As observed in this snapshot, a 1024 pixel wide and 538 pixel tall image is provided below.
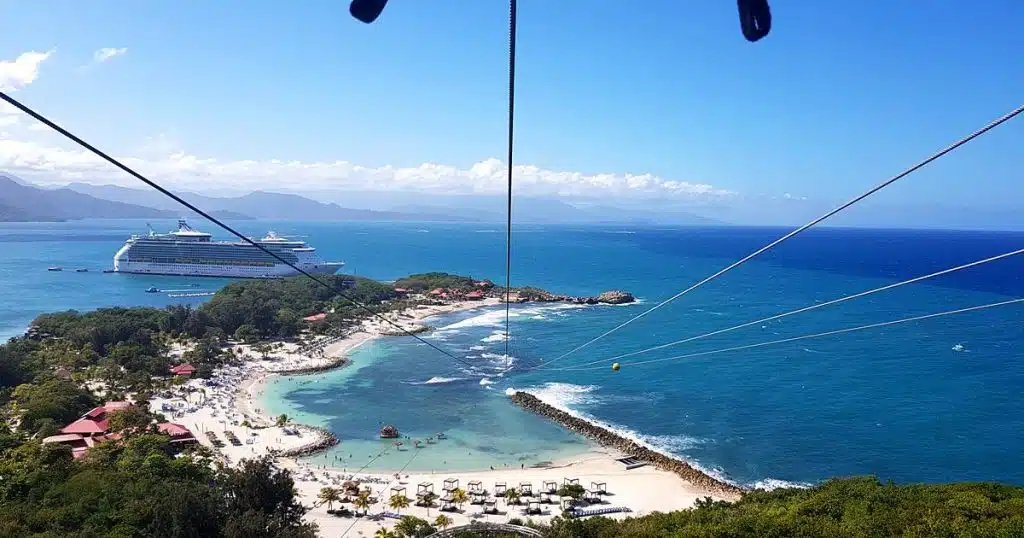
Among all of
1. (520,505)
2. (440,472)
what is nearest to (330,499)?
(440,472)

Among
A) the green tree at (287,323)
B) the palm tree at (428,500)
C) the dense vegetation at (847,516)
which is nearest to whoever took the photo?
the dense vegetation at (847,516)

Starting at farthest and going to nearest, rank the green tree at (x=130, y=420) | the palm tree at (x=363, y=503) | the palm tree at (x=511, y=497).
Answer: the green tree at (x=130, y=420), the palm tree at (x=511, y=497), the palm tree at (x=363, y=503)

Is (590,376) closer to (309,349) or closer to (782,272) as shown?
(309,349)

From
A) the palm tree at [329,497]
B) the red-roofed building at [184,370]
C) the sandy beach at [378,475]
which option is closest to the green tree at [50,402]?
the sandy beach at [378,475]

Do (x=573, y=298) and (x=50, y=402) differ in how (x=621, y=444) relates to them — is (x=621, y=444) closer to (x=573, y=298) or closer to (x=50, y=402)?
(x=50, y=402)

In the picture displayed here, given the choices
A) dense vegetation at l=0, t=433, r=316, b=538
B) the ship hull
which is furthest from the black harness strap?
the ship hull

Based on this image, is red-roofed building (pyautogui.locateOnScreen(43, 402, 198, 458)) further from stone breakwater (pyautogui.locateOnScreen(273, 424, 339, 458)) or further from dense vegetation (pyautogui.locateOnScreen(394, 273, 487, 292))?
dense vegetation (pyautogui.locateOnScreen(394, 273, 487, 292))

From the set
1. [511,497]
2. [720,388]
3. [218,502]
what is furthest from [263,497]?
[720,388]

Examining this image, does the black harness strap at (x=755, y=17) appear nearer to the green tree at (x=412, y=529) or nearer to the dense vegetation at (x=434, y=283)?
the green tree at (x=412, y=529)
